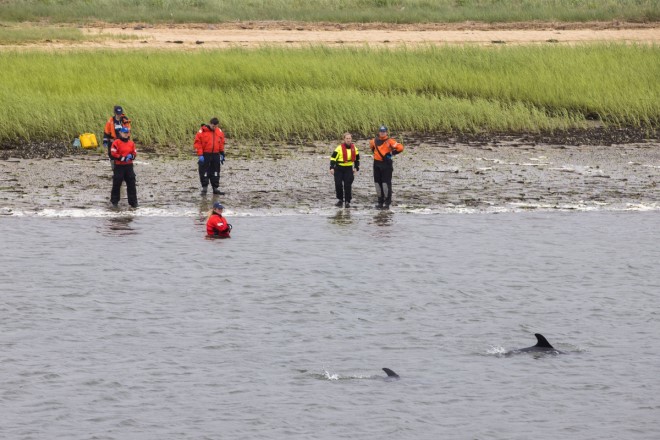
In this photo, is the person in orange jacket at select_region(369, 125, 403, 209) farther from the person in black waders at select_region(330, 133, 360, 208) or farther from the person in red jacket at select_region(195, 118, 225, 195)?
the person in red jacket at select_region(195, 118, 225, 195)

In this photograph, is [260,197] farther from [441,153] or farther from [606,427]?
[606,427]

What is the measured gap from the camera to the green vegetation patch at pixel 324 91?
103 ft

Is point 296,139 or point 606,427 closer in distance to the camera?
point 606,427

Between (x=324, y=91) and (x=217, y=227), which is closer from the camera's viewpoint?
(x=217, y=227)

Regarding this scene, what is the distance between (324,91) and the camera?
34.0m

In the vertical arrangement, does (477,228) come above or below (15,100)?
below

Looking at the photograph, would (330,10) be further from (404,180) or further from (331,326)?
(331,326)

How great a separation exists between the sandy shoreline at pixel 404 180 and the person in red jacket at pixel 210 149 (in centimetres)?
65

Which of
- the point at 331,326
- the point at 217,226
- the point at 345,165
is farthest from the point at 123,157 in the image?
the point at 331,326

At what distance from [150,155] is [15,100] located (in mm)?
3915

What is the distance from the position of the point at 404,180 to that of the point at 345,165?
3928 mm

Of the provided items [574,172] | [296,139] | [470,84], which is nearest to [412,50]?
[470,84]

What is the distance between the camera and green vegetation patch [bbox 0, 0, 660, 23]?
54.7 m

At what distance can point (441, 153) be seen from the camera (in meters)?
30.6
